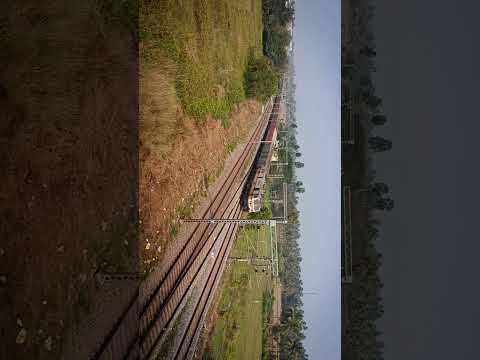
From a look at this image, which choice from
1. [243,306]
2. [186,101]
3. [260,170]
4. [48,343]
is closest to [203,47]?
[186,101]

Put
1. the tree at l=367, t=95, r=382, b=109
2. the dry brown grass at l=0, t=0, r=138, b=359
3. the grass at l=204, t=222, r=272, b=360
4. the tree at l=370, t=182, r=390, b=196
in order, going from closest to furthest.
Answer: the dry brown grass at l=0, t=0, r=138, b=359
the tree at l=370, t=182, r=390, b=196
the tree at l=367, t=95, r=382, b=109
the grass at l=204, t=222, r=272, b=360

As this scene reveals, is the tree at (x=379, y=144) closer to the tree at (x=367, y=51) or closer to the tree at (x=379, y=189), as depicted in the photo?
the tree at (x=379, y=189)

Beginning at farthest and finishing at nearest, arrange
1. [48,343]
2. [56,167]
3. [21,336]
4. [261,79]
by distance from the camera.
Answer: [261,79]
[56,167]
[48,343]
[21,336]

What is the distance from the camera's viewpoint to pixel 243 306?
580cm

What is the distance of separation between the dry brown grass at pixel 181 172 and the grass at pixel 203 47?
253 mm

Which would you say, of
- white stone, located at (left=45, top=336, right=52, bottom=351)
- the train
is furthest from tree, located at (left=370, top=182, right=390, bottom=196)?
white stone, located at (left=45, top=336, right=52, bottom=351)

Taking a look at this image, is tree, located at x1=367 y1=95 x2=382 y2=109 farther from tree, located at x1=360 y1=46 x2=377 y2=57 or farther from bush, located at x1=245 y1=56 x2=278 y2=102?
bush, located at x1=245 y1=56 x2=278 y2=102

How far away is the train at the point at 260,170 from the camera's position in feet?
18.9

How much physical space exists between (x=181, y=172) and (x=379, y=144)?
2.62 metres

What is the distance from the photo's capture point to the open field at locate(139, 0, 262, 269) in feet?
18.6

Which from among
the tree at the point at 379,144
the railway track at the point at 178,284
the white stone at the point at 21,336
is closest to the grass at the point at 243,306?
the railway track at the point at 178,284

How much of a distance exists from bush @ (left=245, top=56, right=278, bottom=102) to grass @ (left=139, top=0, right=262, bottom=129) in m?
0.16

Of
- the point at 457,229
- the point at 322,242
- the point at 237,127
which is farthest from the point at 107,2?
the point at 457,229

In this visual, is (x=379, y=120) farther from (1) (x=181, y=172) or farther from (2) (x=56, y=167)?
(2) (x=56, y=167)
